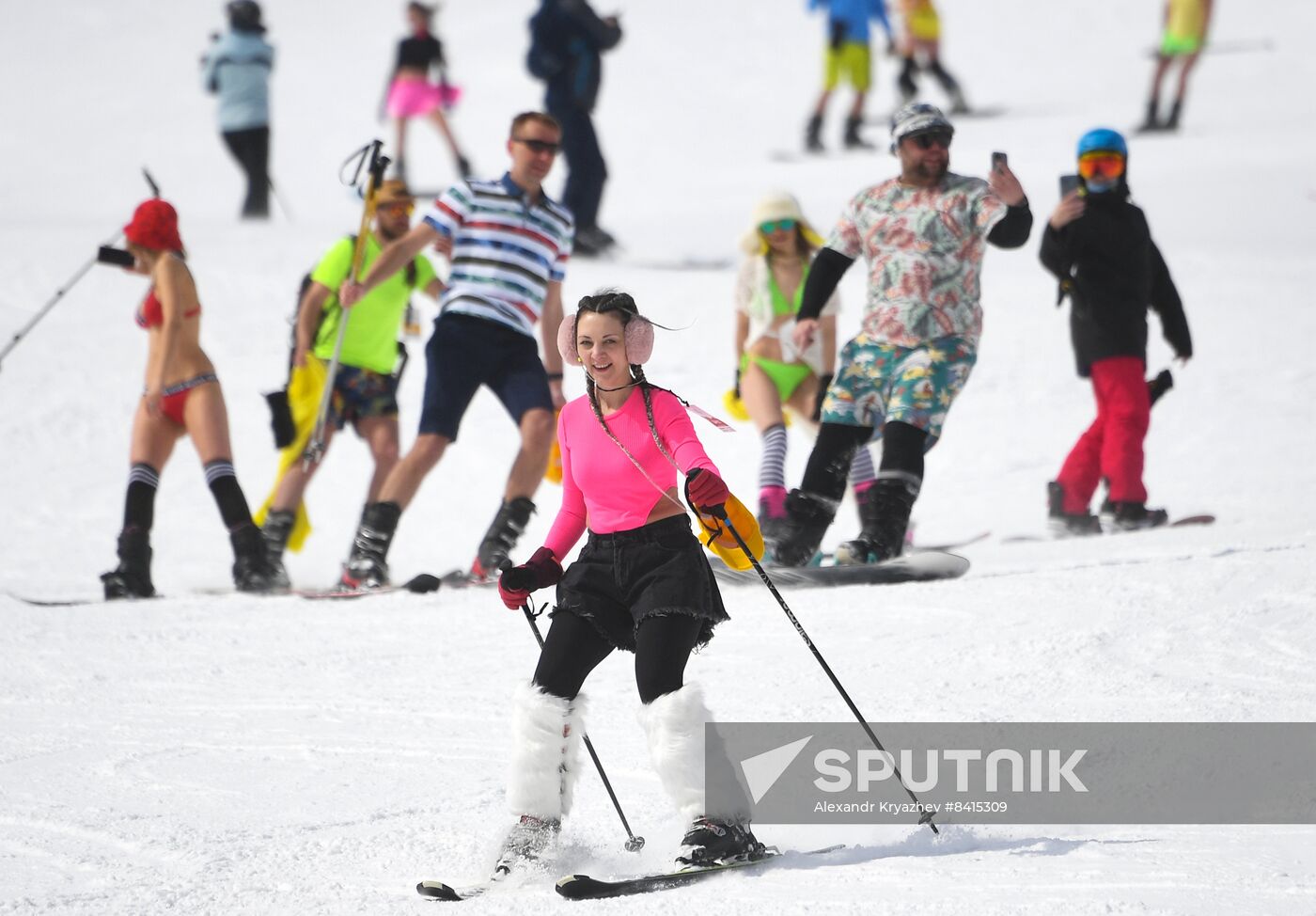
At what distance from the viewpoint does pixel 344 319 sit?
7293 mm

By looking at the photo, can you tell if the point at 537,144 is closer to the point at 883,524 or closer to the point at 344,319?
the point at 344,319

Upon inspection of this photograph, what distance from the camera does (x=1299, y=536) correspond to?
21.7 ft

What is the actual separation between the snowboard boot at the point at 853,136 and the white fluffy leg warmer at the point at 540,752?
14447 mm

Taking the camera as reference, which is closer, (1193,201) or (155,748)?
(155,748)

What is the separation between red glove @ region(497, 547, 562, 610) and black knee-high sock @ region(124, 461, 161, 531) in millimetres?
3507

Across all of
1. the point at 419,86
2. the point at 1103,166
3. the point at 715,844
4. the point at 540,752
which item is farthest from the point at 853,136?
the point at 715,844

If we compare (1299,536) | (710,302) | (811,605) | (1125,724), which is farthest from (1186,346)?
(710,302)

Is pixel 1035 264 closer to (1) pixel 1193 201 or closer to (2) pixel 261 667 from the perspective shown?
(1) pixel 1193 201

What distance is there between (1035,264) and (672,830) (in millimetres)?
Answer: 9390

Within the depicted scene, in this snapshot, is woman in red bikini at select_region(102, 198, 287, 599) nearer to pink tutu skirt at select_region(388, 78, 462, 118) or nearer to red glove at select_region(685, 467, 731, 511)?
red glove at select_region(685, 467, 731, 511)

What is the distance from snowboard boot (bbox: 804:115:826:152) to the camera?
17391 mm

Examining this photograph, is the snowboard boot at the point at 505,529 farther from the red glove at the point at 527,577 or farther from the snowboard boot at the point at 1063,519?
the red glove at the point at 527,577

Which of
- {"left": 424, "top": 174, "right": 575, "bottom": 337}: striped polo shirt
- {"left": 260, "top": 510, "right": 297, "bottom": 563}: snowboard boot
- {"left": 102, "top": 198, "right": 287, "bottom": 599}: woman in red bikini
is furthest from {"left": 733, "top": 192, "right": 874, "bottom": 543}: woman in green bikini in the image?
{"left": 102, "top": 198, "right": 287, "bottom": 599}: woman in red bikini

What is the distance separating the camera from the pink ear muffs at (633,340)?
3.90 m
